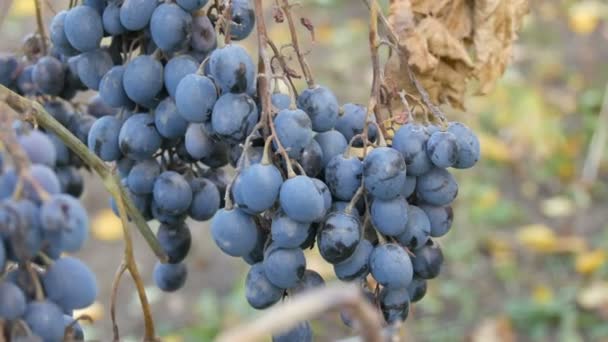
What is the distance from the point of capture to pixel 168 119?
0.95 metres

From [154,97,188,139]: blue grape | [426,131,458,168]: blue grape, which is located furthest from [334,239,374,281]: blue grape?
[154,97,188,139]: blue grape

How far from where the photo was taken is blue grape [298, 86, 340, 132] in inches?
34.9

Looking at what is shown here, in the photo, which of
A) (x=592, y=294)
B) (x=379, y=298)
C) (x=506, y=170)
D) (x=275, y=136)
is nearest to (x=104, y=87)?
(x=275, y=136)

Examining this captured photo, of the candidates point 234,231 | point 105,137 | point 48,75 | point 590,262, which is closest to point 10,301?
point 234,231

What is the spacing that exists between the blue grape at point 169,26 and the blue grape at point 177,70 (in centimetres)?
1

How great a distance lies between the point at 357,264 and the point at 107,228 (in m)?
2.31

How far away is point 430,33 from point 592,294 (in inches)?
71.6

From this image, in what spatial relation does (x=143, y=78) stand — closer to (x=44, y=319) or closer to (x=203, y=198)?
(x=203, y=198)

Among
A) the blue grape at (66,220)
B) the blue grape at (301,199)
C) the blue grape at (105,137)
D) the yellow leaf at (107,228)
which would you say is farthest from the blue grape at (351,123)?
the yellow leaf at (107,228)

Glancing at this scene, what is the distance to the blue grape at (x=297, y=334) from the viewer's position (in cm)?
91

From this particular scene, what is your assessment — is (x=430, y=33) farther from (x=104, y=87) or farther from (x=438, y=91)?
(x=104, y=87)

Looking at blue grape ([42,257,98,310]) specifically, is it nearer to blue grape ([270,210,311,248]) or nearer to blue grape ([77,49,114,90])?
blue grape ([270,210,311,248])

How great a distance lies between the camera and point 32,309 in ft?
2.30

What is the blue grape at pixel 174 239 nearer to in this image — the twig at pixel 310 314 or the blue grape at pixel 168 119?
the blue grape at pixel 168 119
